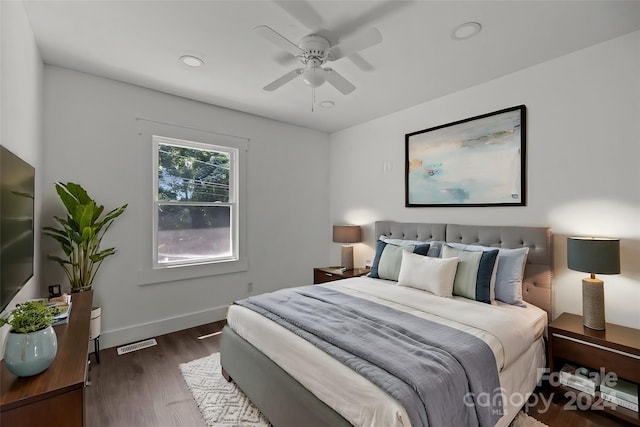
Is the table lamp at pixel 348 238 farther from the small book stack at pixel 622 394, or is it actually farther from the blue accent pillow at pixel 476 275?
the small book stack at pixel 622 394

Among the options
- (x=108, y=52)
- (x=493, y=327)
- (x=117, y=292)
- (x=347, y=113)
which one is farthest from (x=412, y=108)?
(x=117, y=292)

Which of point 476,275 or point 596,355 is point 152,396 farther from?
point 596,355

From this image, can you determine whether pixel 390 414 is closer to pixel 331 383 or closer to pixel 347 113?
pixel 331 383

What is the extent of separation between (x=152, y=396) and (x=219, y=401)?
1.76ft

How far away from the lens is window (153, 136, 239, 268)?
11.2 ft

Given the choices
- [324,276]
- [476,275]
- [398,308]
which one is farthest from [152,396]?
[476,275]

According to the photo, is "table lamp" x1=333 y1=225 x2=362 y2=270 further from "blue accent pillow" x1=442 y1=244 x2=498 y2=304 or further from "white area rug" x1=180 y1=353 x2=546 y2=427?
"white area rug" x1=180 y1=353 x2=546 y2=427

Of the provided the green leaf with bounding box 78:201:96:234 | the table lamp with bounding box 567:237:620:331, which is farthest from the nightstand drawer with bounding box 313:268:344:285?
the green leaf with bounding box 78:201:96:234

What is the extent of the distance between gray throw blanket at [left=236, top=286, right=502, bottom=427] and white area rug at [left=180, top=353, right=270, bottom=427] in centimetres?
64

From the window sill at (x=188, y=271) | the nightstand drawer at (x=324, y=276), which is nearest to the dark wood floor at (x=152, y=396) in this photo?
the window sill at (x=188, y=271)

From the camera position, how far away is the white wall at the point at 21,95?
1.56 m

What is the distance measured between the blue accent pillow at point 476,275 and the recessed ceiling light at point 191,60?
294 centimetres

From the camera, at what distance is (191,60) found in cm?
261

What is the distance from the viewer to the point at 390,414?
122cm
